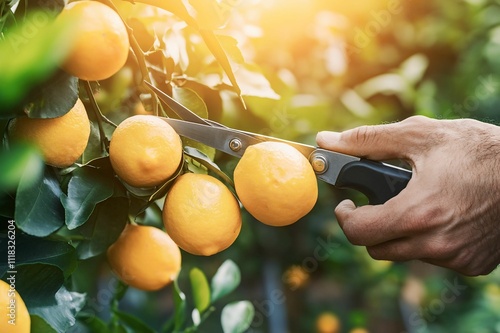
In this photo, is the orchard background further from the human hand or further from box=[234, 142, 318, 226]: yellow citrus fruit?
the human hand

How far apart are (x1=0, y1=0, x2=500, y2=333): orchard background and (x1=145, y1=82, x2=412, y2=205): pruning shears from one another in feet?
0.12

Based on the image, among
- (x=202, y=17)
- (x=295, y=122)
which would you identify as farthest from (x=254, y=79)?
(x=295, y=122)

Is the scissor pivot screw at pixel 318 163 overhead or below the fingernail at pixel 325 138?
below

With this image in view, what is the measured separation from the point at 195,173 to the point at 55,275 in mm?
174

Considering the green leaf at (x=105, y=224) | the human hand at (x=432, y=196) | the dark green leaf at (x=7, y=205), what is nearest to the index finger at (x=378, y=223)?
the human hand at (x=432, y=196)

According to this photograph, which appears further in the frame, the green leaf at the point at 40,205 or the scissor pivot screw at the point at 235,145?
the scissor pivot screw at the point at 235,145

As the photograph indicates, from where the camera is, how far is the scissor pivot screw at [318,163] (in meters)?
0.70

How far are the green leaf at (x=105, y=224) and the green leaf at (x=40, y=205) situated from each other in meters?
0.07

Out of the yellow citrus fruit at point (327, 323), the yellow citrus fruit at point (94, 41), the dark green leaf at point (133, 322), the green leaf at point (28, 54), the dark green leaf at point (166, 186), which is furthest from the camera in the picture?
the yellow citrus fruit at point (327, 323)

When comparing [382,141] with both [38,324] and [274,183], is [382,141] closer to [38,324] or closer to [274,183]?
[274,183]

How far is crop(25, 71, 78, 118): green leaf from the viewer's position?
53 centimetres

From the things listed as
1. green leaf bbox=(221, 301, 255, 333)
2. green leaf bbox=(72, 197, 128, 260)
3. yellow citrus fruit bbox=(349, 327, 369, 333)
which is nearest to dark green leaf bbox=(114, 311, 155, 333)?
green leaf bbox=(221, 301, 255, 333)

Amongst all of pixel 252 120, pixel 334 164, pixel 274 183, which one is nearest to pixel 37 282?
pixel 274 183

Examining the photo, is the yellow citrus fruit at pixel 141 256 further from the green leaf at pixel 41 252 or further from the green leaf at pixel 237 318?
the green leaf at pixel 237 318
